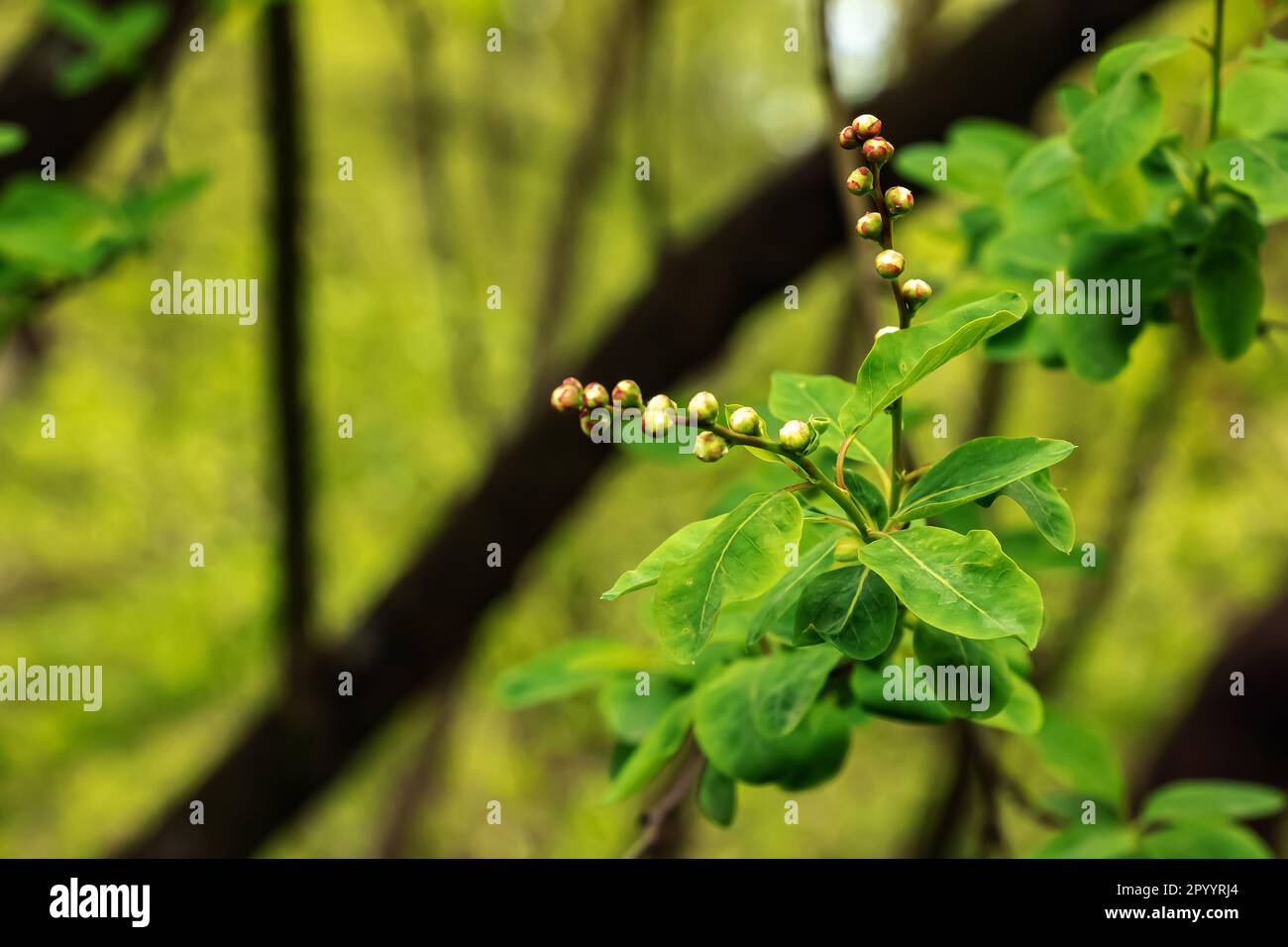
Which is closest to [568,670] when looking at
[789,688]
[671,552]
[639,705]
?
[639,705]

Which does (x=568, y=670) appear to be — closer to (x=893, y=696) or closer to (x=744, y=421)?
(x=893, y=696)

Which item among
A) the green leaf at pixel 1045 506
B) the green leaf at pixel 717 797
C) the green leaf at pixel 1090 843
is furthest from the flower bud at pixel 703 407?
the green leaf at pixel 1090 843

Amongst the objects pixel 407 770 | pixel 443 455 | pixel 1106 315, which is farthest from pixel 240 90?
pixel 1106 315

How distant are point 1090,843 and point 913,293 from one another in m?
0.74

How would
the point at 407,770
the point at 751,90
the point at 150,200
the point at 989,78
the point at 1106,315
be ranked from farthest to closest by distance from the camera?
the point at 751,90 → the point at 407,770 → the point at 989,78 → the point at 150,200 → the point at 1106,315

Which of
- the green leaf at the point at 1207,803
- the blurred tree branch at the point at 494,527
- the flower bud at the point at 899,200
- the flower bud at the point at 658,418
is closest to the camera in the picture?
the flower bud at the point at 658,418

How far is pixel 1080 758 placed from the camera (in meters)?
1.38

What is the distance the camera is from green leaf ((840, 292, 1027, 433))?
78cm

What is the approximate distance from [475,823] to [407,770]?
98cm

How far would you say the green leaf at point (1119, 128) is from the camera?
103 cm

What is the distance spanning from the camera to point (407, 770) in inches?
152

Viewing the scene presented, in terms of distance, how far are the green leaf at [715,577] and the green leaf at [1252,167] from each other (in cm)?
60

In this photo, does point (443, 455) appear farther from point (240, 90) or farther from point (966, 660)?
point (966, 660)

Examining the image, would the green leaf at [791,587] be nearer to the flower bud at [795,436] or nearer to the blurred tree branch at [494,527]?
the flower bud at [795,436]
